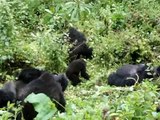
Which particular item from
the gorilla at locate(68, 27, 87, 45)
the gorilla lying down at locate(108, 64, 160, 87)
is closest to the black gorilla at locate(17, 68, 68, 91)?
the gorilla lying down at locate(108, 64, 160, 87)

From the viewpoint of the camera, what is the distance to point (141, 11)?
9.29m

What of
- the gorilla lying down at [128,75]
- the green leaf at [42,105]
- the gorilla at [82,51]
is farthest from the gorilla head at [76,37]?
the green leaf at [42,105]

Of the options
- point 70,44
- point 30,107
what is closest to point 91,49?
point 70,44

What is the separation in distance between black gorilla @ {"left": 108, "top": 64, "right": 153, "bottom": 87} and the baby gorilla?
5.61 feet

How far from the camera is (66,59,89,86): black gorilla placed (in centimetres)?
696

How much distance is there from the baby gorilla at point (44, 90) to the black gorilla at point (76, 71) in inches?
73.2

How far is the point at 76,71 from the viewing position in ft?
23.0

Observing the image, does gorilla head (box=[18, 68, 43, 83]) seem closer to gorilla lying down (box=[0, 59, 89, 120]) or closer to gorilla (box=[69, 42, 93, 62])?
gorilla lying down (box=[0, 59, 89, 120])

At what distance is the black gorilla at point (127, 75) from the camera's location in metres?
6.56

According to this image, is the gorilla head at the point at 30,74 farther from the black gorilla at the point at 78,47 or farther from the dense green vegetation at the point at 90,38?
the black gorilla at the point at 78,47

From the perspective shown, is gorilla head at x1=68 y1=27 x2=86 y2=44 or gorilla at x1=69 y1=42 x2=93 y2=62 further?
gorilla head at x1=68 y1=27 x2=86 y2=44

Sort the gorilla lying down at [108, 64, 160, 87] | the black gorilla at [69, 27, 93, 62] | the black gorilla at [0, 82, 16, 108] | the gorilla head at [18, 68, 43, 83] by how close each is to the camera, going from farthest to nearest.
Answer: the black gorilla at [69, 27, 93, 62]
the gorilla lying down at [108, 64, 160, 87]
the gorilla head at [18, 68, 43, 83]
the black gorilla at [0, 82, 16, 108]

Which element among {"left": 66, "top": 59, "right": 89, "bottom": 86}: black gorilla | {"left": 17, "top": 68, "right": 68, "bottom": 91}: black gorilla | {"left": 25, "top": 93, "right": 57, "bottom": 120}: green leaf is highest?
{"left": 25, "top": 93, "right": 57, "bottom": 120}: green leaf

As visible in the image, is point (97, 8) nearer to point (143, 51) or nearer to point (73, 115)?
point (143, 51)
